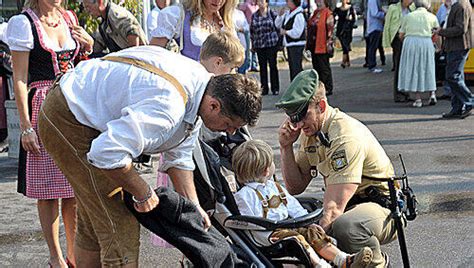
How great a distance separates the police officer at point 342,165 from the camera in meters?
4.44

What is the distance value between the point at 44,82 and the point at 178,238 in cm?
188

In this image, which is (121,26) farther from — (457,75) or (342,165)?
(457,75)

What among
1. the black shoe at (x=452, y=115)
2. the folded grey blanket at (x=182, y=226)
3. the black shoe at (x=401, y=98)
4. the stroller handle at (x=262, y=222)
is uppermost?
the folded grey blanket at (x=182, y=226)

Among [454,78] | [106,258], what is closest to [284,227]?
[106,258]

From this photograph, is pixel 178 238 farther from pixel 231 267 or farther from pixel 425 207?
pixel 425 207

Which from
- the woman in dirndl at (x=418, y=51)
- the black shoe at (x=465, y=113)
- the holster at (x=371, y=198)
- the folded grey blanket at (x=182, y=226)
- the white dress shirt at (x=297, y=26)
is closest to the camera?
the folded grey blanket at (x=182, y=226)

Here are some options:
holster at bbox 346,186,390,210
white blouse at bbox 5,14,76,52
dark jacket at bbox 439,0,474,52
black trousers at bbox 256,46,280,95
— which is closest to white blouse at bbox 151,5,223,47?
white blouse at bbox 5,14,76,52

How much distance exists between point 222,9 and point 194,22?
231mm

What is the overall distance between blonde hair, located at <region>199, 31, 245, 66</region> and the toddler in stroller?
62 centimetres

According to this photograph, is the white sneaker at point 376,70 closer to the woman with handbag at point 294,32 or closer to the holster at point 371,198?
the woman with handbag at point 294,32

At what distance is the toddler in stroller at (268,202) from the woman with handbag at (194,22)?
1.29 metres

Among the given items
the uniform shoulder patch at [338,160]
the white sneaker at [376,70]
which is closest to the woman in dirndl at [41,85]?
the uniform shoulder patch at [338,160]

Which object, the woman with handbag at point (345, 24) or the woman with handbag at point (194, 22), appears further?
the woman with handbag at point (345, 24)

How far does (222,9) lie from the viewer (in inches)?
224
